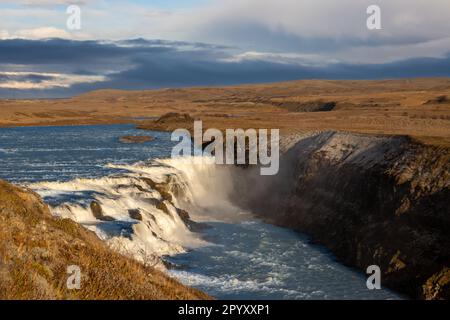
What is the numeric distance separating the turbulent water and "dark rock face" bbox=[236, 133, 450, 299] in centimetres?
140

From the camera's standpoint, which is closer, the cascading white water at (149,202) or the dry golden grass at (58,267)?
the dry golden grass at (58,267)

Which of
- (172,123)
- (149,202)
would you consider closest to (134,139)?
(172,123)

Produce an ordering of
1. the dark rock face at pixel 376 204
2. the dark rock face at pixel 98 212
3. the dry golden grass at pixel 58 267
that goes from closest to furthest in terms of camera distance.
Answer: the dry golden grass at pixel 58 267
the dark rock face at pixel 376 204
the dark rock face at pixel 98 212

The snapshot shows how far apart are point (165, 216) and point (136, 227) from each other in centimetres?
601

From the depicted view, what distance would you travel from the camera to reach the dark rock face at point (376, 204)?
2509 centimetres

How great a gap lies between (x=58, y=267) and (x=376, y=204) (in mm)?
23266

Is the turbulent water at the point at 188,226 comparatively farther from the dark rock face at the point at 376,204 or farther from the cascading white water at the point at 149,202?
the dark rock face at the point at 376,204

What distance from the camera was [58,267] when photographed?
1108 centimetres

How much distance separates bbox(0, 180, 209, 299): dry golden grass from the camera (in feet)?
31.1

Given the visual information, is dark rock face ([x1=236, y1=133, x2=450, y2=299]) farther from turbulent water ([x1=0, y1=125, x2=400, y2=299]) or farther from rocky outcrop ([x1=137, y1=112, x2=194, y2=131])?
rocky outcrop ([x1=137, y1=112, x2=194, y2=131])

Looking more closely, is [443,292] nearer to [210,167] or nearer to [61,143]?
[210,167]

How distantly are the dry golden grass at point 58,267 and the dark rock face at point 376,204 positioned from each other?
14.8 metres

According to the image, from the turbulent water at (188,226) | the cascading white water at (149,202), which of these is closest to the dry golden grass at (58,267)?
the turbulent water at (188,226)
